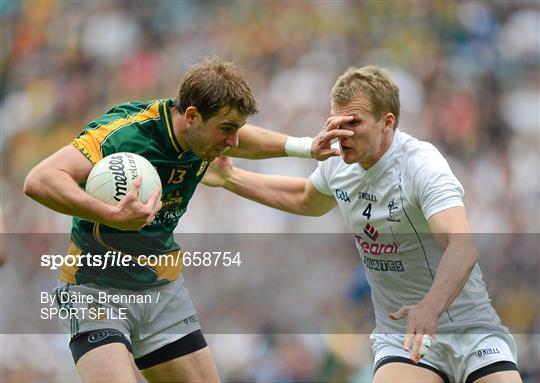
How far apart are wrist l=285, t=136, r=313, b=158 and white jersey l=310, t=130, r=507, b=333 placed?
309 mm

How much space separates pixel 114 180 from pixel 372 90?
157cm

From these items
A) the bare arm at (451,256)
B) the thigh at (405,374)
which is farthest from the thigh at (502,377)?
the bare arm at (451,256)

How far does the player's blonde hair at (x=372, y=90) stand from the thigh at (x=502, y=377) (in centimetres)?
148

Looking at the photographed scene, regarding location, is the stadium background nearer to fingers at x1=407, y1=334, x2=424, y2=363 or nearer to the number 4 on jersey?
the number 4 on jersey

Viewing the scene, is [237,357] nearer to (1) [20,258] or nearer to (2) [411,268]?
(1) [20,258]

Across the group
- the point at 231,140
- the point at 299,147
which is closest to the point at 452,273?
the point at 231,140

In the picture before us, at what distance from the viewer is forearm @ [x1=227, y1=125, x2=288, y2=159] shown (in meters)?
5.62

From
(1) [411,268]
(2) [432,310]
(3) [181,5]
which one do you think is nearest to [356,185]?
(1) [411,268]

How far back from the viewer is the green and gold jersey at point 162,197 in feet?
15.9

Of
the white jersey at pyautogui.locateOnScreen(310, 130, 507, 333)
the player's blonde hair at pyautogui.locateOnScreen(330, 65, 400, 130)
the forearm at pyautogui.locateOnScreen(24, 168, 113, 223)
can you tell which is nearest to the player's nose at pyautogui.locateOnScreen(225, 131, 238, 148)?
the player's blonde hair at pyautogui.locateOnScreen(330, 65, 400, 130)

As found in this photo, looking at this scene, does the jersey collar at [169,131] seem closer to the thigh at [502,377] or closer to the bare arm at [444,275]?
the bare arm at [444,275]

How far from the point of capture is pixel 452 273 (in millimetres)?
4398

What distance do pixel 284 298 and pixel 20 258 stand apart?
298cm

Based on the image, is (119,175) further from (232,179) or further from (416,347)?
(416,347)
